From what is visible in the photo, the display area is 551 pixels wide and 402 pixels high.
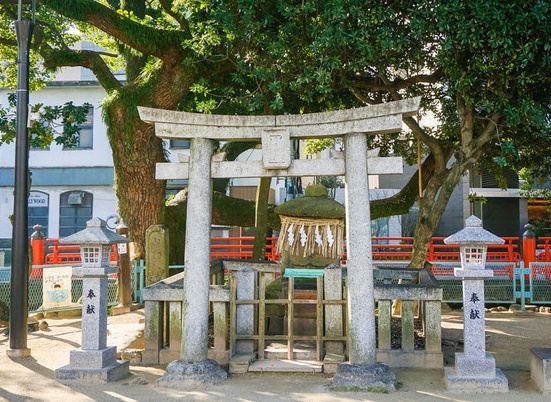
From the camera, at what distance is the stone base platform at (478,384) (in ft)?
22.5

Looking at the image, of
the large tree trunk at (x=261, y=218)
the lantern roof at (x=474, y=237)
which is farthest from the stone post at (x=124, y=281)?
the lantern roof at (x=474, y=237)

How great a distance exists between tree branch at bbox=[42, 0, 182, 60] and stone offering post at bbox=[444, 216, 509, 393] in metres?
8.61

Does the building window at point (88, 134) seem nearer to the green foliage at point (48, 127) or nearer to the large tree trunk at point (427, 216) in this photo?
the green foliage at point (48, 127)

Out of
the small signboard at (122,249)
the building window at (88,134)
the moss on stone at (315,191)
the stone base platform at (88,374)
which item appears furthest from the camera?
the building window at (88,134)

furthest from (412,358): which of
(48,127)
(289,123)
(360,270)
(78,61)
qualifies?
(78,61)

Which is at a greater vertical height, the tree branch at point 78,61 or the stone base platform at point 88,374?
the tree branch at point 78,61

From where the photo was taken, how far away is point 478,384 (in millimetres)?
6875

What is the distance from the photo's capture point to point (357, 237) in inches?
282

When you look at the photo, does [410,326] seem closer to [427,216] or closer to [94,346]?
[427,216]

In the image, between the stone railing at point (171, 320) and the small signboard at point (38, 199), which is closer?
the stone railing at point (171, 320)

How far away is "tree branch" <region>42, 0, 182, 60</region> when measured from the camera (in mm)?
12383

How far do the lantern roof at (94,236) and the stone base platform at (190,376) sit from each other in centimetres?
189

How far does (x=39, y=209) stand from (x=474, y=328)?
23.8 meters

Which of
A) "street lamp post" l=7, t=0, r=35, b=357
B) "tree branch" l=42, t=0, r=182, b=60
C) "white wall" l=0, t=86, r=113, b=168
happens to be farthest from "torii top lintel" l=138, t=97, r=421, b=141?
"white wall" l=0, t=86, r=113, b=168
